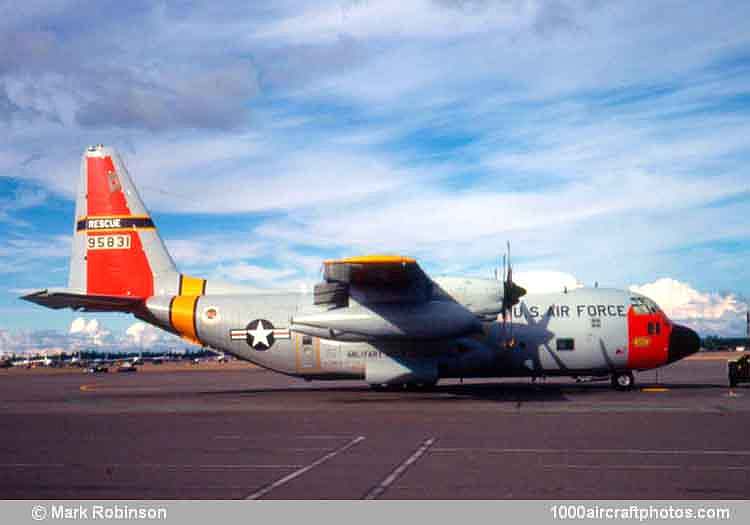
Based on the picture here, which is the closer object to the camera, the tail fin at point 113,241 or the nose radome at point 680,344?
the nose radome at point 680,344

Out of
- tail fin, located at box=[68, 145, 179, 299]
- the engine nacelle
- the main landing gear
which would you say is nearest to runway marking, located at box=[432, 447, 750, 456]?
the engine nacelle

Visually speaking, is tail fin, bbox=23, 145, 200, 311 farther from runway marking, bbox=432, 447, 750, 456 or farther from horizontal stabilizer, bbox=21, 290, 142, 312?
runway marking, bbox=432, 447, 750, 456

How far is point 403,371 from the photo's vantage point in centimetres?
2481

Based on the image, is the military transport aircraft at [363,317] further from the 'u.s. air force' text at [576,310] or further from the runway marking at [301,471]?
the runway marking at [301,471]

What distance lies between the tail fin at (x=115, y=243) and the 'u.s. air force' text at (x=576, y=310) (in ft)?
40.3

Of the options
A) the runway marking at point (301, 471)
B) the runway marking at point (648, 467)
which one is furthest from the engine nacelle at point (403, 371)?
the runway marking at point (648, 467)

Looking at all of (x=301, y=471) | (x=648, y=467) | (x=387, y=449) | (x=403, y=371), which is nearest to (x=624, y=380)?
(x=403, y=371)

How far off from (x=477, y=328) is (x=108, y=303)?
43.3 feet

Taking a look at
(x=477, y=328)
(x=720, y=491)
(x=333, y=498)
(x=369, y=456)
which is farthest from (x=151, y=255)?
(x=720, y=491)

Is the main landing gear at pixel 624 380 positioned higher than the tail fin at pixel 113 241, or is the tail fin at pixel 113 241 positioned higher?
the tail fin at pixel 113 241

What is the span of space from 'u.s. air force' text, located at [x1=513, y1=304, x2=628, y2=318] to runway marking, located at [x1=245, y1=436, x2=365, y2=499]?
13006 millimetres

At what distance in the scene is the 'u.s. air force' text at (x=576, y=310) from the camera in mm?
25656

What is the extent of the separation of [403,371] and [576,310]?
6626 millimetres

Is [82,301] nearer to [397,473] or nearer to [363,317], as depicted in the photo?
[363,317]
